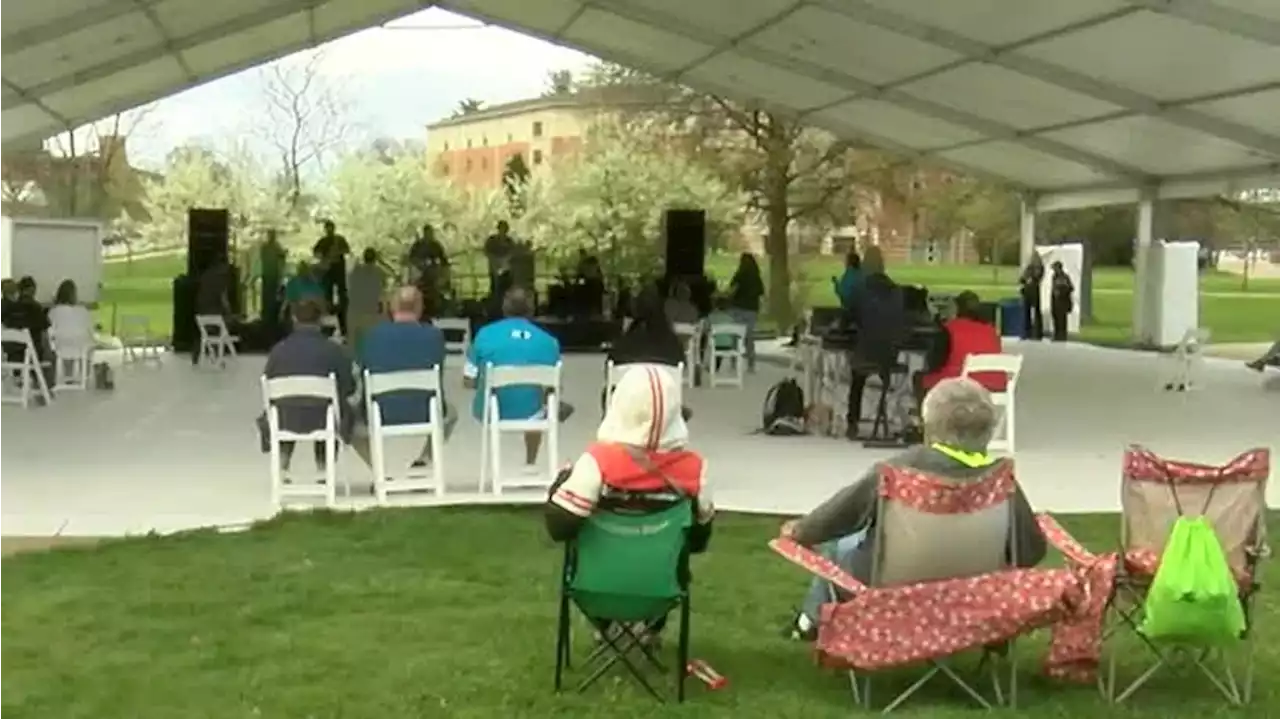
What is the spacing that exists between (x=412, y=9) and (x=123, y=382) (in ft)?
18.1

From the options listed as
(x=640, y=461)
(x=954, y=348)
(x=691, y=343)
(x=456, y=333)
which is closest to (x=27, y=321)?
(x=456, y=333)

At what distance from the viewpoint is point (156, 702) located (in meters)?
4.53

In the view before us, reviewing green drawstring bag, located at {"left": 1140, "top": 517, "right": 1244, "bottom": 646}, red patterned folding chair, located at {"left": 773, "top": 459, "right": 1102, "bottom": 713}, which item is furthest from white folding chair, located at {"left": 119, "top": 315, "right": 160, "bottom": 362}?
green drawstring bag, located at {"left": 1140, "top": 517, "right": 1244, "bottom": 646}

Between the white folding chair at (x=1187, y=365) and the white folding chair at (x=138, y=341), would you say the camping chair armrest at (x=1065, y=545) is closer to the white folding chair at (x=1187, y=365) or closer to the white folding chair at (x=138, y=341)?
the white folding chair at (x=1187, y=365)

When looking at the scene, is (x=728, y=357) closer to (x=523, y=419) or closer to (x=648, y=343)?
(x=648, y=343)

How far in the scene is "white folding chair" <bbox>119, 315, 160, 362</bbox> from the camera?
1939cm

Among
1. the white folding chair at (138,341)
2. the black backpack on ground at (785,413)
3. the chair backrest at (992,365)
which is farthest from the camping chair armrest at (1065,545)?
the white folding chair at (138,341)

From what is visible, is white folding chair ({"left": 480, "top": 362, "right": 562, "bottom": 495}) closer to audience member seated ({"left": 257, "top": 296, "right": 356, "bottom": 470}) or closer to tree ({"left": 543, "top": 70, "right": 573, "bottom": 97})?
audience member seated ({"left": 257, "top": 296, "right": 356, "bottom": 470})

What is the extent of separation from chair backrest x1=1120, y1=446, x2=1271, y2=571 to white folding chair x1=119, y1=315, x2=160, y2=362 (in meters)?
15.8

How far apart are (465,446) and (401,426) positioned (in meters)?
2.72

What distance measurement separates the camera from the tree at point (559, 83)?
3719 cm

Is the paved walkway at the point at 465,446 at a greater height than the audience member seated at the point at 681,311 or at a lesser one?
lesser

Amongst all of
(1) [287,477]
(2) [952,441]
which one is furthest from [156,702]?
(1) [287,477]

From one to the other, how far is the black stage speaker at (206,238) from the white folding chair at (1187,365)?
36.1 feet
